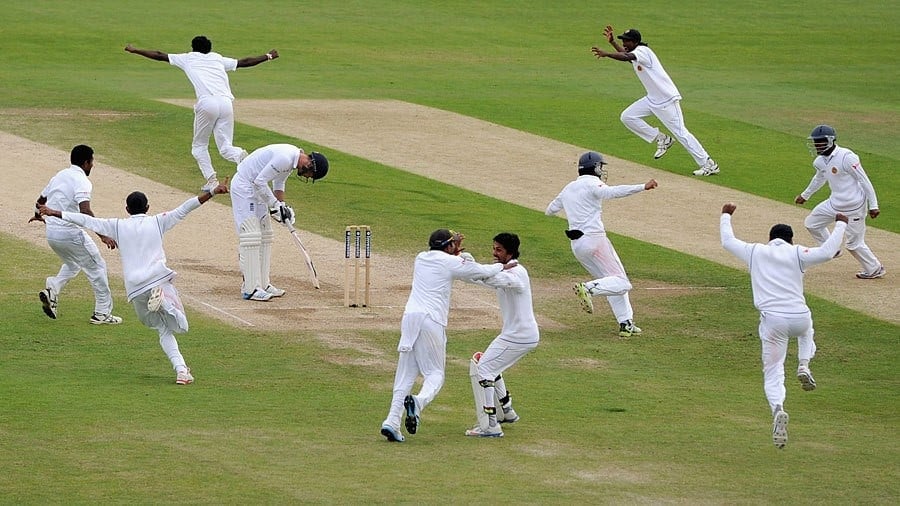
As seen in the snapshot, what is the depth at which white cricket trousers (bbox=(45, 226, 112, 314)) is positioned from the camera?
16781 millimetres

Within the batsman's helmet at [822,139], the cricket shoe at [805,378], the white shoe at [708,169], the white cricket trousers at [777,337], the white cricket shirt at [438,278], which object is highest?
the batsman's helmet at [822,139]

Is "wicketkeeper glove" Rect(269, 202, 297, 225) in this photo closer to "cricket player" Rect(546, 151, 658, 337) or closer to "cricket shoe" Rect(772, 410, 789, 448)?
"cricket player" Rect(546, 151, 658, 337)

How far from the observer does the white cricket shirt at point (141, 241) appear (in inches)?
568

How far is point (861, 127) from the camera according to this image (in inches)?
1216

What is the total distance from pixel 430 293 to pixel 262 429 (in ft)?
6.30

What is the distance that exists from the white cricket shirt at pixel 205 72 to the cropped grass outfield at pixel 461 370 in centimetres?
221

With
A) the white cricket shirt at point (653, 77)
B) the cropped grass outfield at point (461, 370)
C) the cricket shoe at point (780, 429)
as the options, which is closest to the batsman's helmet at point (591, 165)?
the cropped grass outfield at point (461, 370)

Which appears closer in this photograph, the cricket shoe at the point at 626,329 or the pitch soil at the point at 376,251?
the cricket shoe at the point at 626,329

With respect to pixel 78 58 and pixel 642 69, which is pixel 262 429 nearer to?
pixel 642 69

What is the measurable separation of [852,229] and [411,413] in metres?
9.54

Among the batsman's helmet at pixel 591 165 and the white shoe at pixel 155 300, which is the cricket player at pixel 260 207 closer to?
the batsman's helmet at pixel 591 165

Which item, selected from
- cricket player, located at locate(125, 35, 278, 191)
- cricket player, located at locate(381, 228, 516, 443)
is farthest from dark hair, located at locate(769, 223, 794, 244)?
cricket player, located at locate(125, 35, 278, 191)

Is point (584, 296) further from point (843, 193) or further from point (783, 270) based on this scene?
point (843, 193)

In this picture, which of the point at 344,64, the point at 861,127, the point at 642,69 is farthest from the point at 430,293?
the point at 344,64
